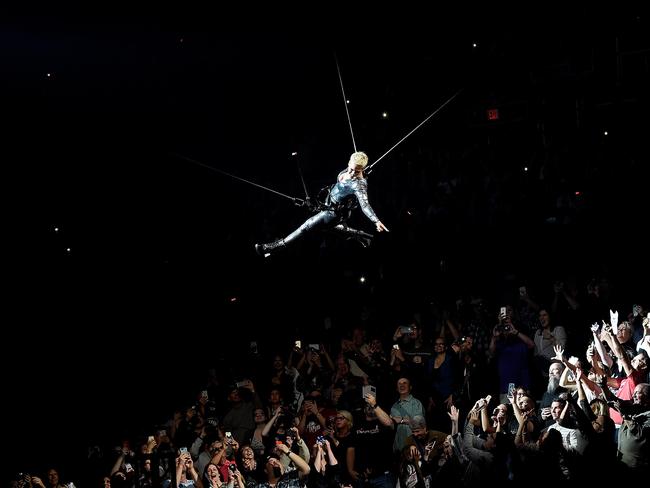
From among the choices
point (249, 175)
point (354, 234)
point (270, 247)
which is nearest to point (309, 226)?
point (354, 234)

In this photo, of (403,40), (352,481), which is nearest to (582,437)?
(352,481)

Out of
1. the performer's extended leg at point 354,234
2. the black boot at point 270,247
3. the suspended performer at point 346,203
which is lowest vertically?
the black boot at point 270,247

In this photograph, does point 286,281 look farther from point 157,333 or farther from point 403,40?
point 403,40

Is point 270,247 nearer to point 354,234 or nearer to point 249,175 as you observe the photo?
point 354,234

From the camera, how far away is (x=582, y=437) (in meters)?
7.41

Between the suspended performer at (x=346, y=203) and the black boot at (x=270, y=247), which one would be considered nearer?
the suspended performer at (x=346, y=203)

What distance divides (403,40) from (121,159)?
16.1 ft

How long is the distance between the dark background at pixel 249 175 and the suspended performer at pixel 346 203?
11.7ft

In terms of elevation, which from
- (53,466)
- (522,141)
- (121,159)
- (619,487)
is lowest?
(53,466)

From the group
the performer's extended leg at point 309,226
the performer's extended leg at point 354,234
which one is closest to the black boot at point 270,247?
the performer's extended leg at point 309,226

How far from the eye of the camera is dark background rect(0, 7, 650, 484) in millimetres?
13430

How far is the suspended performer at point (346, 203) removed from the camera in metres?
9.36

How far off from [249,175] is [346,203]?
643 cm

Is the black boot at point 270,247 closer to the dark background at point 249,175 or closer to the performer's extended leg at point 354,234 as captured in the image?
the performer's extended leg at point 354,234
